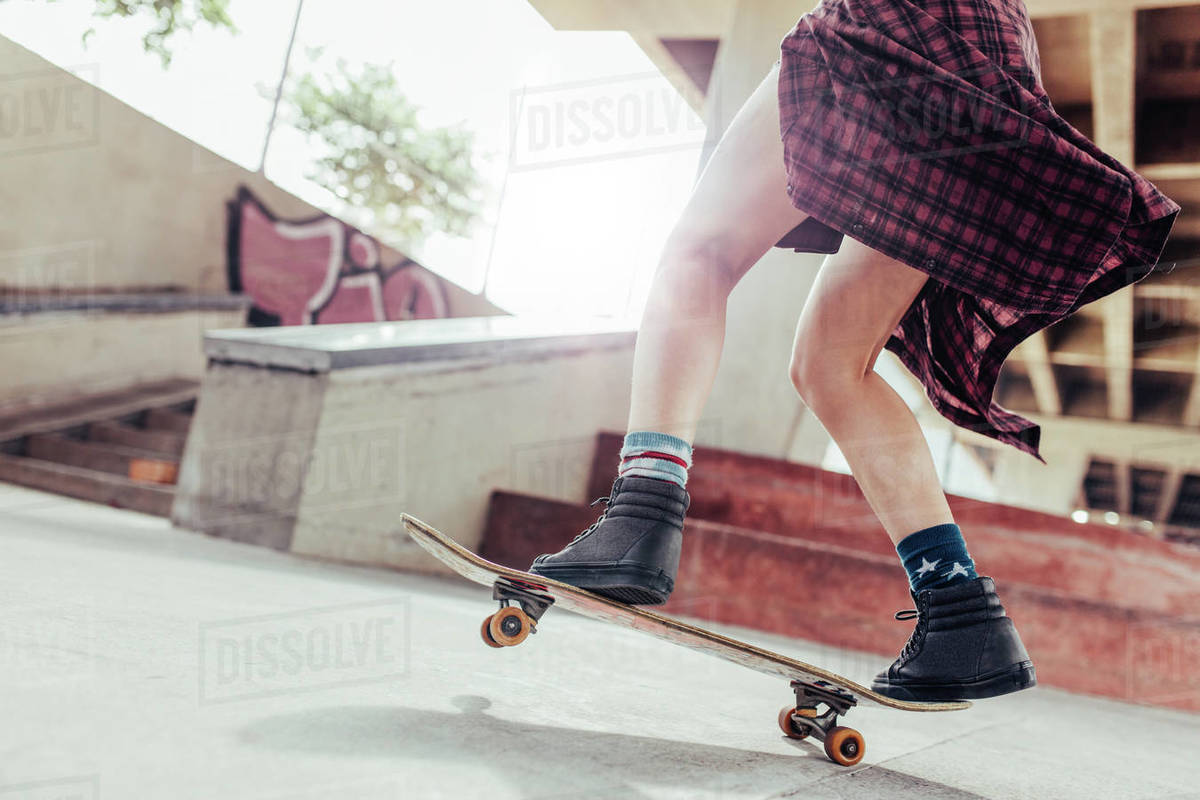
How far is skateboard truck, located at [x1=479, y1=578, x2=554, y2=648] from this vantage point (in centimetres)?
125

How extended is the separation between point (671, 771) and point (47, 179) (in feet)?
23.9

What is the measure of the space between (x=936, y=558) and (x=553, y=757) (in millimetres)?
709

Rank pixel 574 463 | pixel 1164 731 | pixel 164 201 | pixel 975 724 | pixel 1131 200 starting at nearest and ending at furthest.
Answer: pixel 1131 200 < pixel 975 724 < pixel 1164 731 < pixel 574 463 < pixel 164 201

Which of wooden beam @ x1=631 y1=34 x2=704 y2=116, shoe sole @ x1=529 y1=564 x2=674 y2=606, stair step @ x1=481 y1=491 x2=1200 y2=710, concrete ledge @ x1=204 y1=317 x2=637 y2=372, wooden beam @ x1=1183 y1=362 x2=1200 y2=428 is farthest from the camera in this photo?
wooden beam @ x1=1183 y1=362 x2=1200 y2=428

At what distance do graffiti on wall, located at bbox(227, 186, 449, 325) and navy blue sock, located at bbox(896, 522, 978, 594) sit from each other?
26.0ft

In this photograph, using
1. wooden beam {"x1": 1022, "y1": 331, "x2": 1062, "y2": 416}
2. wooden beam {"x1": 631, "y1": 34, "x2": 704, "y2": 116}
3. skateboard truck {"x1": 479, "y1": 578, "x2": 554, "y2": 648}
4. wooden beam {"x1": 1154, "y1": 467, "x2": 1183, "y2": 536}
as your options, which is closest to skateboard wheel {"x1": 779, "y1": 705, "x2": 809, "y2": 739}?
skateboard truck {"x1": 479, "y1": 578, "x2": 554, "y2": 648}

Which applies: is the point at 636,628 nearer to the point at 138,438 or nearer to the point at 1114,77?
the point at 138,438

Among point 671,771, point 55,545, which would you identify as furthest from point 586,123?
point 671,771

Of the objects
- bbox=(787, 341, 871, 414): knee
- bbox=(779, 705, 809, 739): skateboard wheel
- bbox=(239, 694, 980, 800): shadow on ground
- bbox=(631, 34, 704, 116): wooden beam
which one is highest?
bbox=(631, 34, 704, 116): wooden beam

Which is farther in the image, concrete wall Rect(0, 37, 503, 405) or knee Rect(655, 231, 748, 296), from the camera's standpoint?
concrete wall Rect(0, 37, 503, 405)

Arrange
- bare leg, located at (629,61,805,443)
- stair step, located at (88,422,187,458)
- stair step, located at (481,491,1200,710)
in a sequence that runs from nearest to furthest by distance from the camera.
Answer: bare leg, located at (629,61,805,443) → stair step, located at (481,491,1200,710) → stair step, located at (88,422,187,458)

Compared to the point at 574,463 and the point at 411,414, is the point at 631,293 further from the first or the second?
the point at 411,414

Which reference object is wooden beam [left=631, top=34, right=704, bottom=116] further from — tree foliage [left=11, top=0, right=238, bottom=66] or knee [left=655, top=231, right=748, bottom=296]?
knee [left=655, top=231, right=748, bottom=296]

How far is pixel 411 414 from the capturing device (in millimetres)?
3459
